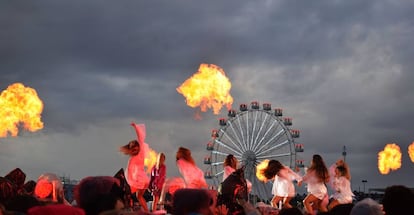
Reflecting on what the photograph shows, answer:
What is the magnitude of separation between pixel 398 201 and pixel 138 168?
12378mm

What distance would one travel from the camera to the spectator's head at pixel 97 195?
6.46 metres

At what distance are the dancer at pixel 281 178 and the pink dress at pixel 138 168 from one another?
13.5 ft

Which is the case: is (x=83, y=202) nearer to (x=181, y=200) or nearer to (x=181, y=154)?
(x=181, y=200)

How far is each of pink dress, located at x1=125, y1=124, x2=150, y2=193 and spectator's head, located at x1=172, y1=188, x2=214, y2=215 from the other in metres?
12.0

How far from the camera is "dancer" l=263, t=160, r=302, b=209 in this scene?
69.2 feet

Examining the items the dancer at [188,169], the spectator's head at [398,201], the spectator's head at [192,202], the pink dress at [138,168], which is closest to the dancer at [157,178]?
the pink dress at [138,168]

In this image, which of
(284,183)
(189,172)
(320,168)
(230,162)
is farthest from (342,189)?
(189,172)

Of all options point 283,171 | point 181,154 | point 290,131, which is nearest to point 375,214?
point 181,154

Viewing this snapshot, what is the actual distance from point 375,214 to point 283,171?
1426 centimetres

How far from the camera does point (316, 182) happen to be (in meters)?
19.7

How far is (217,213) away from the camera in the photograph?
16344mm

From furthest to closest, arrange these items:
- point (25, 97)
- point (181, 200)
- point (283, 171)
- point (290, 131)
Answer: point (290, 131)
point (25, 97)
point (283, 171)
point (181, 200)

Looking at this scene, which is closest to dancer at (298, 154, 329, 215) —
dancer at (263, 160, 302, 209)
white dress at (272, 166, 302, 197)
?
dancer at (263, 160, 302, 209)

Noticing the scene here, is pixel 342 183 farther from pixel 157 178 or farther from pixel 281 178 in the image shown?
pixel 157 178
